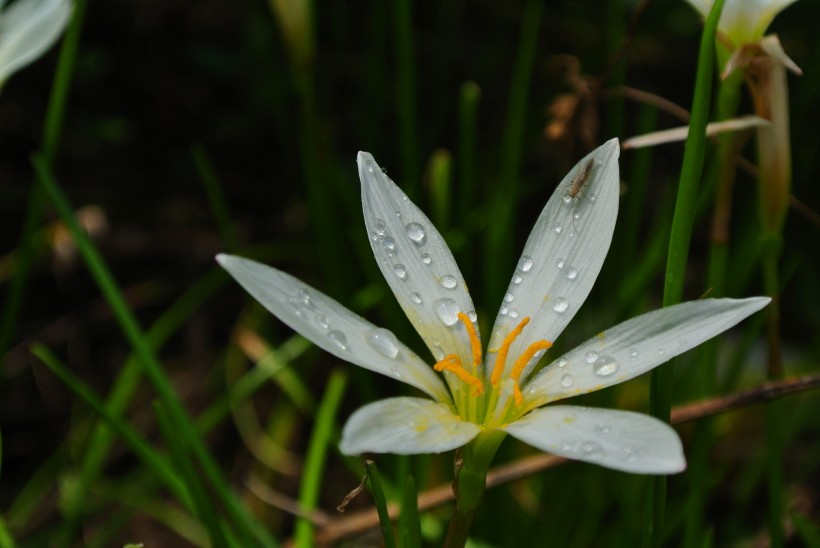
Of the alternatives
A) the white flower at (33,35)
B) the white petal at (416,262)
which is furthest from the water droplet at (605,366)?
the white flower at (33,35)

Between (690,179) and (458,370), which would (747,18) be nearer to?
(690,179)

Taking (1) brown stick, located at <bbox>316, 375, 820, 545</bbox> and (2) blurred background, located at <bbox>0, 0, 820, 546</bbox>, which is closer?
(1) brown stick, located at <bbox>316, 375, 820, 545</bbox>

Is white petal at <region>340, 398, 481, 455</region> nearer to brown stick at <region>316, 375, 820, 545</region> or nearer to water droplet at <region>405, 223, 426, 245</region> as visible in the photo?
water droplet at <region>405, 223, 426, 245</region>

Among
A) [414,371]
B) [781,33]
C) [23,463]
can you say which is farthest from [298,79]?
[781,33]

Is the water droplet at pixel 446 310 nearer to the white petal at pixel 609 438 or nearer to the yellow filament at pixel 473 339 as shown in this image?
the yellow filament at pixel 473 339

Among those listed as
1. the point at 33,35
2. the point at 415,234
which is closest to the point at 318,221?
the point at 33,35

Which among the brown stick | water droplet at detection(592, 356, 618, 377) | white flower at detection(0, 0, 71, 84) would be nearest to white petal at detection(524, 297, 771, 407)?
water droplet at detection(592, 356, 618, 377)

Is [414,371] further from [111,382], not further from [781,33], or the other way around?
[781,33]
